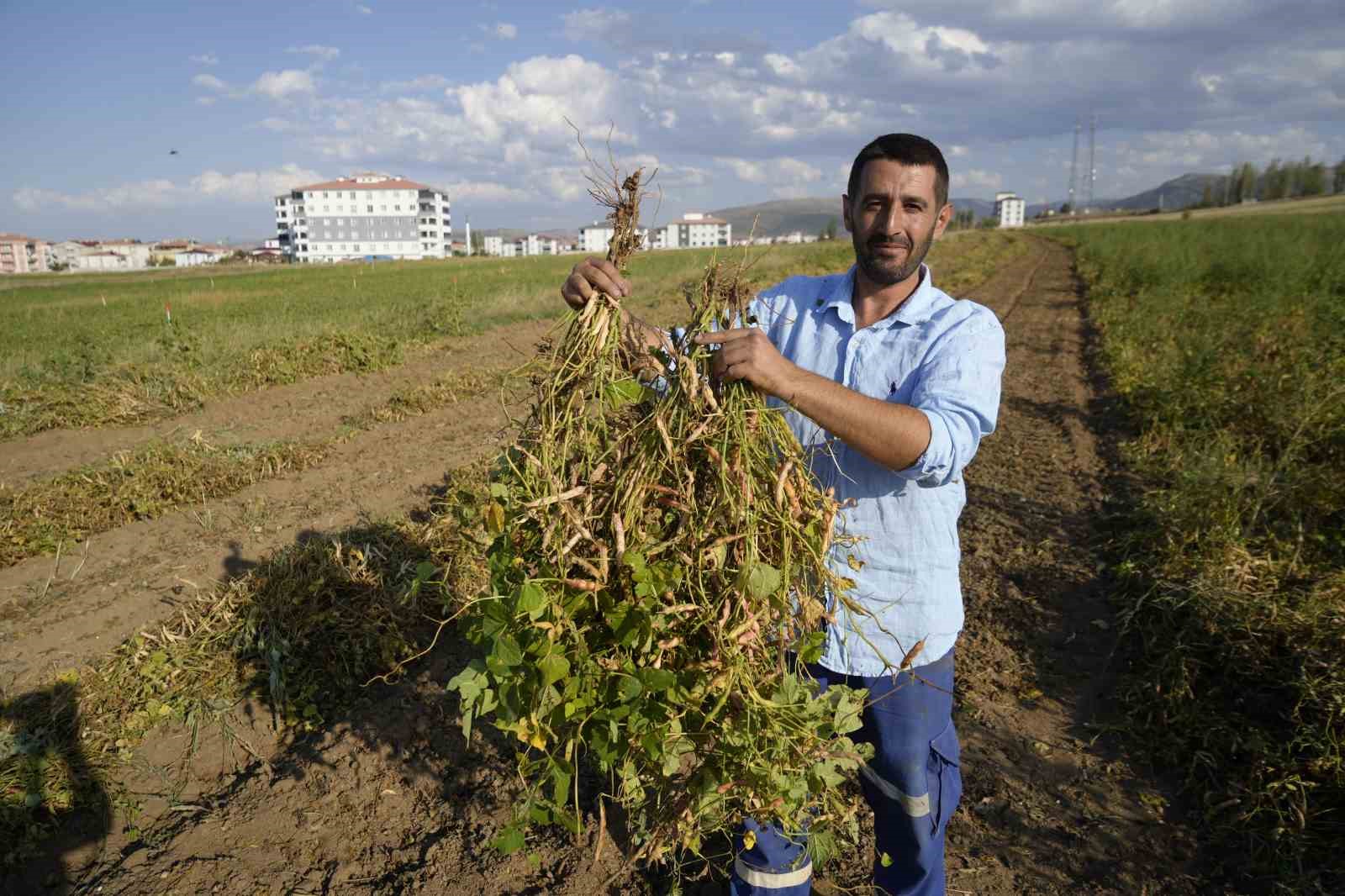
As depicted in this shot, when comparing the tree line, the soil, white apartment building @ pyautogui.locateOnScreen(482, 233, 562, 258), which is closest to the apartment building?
white apartment building @ pyautogui.locateOnScreen(482, 233, 562, 258)

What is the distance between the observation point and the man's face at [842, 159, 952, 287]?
2.10 metres

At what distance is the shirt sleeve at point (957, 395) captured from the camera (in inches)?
71.4

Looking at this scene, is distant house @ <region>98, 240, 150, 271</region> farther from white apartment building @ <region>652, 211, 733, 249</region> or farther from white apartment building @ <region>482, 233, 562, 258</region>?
white apartment building @ <region>652, 211, 733, 249</region>

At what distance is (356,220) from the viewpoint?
311 feet

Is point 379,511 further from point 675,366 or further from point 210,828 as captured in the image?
point 675,366

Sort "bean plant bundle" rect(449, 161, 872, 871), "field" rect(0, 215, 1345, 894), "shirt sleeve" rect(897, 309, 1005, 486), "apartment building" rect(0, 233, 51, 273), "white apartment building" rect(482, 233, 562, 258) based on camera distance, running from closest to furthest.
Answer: "bean plant bundle" rect(449, 161, 872, 871), "shirt sleeve" rect(897, 309, 1005, 486), "field" rect(0, 215, 1345, 894), "apartment building" rect(0, 233, 51, 273), "white apartment building" rect(482, 233, 562, 258)

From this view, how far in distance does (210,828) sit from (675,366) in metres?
3.14

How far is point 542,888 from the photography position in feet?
9.56

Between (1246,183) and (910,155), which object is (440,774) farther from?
(1246,183)

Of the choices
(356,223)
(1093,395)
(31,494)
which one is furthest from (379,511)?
(356,223)

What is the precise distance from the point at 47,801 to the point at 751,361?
398 cm

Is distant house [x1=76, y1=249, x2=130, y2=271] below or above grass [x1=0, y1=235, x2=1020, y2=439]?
above

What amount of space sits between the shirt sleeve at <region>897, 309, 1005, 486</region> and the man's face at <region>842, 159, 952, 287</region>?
0.81 ft

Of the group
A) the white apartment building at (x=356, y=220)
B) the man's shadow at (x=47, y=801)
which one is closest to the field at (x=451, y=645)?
the man's shadow at (x=47, y=801)
